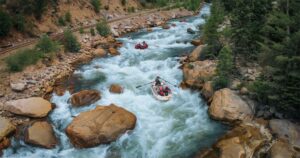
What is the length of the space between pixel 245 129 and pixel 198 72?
6908 millimetres

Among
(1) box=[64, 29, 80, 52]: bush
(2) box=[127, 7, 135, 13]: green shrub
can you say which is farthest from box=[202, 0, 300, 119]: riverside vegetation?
(2) box=[127, 7, 135, 13]: green shrub

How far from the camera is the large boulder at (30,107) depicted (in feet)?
59.8

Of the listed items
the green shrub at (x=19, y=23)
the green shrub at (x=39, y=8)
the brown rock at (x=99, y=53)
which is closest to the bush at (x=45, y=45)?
the green shrub at (x=19, y=23)

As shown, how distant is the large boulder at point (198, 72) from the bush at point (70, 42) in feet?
36.5

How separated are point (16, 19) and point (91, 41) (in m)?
7.48

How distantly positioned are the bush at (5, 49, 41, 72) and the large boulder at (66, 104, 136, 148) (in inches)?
348

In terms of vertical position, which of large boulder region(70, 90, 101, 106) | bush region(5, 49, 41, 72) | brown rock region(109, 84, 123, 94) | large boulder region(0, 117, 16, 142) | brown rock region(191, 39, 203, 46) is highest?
bush region(5, 49, 41, 72)

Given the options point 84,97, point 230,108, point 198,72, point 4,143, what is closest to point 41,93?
point 84,97

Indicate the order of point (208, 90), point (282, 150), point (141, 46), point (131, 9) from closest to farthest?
point (282, 150), point (208, 90), point (141, 46), point (131, 9)

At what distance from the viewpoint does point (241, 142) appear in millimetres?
15000

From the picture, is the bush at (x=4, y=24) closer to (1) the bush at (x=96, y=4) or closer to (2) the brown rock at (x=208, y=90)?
(1) the bush at (x=96, y=4)

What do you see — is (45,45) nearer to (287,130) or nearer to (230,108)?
(230,108)

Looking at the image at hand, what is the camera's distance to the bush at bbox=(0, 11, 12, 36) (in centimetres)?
2535

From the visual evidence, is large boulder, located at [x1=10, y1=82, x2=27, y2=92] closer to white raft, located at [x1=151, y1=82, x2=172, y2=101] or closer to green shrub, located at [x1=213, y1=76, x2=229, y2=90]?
white raft, located at [x1=151, y1=82, x2=172, y2=101]
